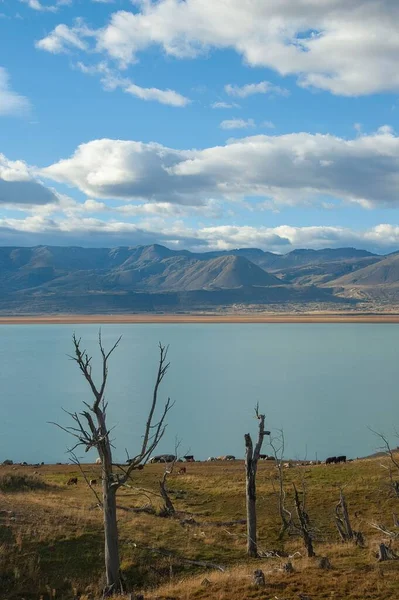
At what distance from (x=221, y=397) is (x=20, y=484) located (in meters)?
43.9

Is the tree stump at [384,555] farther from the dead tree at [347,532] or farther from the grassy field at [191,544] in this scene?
the dead tree at [347,532]

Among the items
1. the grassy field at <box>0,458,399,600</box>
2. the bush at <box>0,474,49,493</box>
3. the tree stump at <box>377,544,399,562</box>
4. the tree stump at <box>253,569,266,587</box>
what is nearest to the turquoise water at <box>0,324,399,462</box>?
the bush at <box>0,474,49,493</box>

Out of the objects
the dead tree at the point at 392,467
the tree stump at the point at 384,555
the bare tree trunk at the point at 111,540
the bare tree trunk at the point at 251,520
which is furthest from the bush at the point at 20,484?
the tree stump at the point at 384,555

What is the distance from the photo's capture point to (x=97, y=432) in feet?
50.3

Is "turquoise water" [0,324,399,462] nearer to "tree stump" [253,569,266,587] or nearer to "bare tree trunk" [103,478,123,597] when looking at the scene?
"bare tree trunk" [103,478,123,597]

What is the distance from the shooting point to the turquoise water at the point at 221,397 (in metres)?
52.5

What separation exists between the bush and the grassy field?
5cm

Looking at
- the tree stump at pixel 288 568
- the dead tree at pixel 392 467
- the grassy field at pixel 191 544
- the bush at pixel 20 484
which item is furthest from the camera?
the bush at pixel 20 484

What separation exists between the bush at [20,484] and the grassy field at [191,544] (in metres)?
0.05

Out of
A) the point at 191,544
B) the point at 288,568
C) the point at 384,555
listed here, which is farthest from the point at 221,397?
the point at 288,568

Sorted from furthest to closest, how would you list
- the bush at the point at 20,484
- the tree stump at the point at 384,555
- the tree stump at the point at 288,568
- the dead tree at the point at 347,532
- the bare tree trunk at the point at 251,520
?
the bush at the point at 20,484
the dead tree at the point at 347,532
the bare tree trunk at the point at 251,520
the tree stump at the point at 384,555
the tree stump at the point at 288,568

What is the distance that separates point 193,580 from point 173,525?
23.0ft

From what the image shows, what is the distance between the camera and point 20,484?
30.5m

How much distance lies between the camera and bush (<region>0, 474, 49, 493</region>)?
29.8 meters
